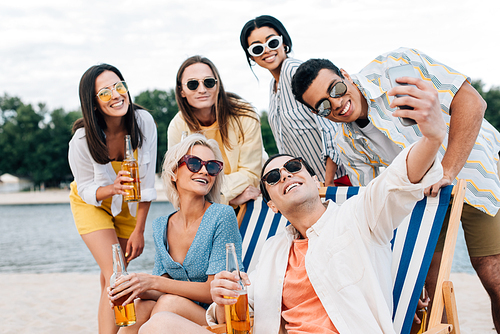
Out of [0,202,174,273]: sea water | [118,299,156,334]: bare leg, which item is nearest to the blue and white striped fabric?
[118,299,156,334]: bare leg

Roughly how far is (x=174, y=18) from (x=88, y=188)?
5139cm

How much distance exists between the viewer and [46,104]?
195 feet

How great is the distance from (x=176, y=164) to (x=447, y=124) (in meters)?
1.73

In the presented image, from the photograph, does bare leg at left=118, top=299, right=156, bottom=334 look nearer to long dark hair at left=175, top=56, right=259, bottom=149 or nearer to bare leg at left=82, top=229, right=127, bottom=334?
bare leg at left=82, top=229, right=127, bottom=334


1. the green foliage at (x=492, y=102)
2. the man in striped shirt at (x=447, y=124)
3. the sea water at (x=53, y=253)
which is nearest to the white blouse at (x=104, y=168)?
the man in striped shirt at (x=447, y=124)

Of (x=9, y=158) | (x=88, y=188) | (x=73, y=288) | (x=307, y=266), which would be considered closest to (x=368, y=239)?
(x=307, y=266)

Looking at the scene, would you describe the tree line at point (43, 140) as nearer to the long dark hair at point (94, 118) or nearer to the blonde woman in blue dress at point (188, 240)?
the long dark hair at point (94, 118)

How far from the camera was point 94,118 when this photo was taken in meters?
3.18

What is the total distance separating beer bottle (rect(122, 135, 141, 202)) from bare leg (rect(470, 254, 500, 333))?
247 cm

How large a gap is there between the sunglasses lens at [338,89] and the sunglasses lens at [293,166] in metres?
0.50

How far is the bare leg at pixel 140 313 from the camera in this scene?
7.52 ft

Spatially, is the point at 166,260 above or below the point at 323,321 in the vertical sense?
above

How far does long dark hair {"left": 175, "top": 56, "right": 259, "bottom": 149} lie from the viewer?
3537 millimetres

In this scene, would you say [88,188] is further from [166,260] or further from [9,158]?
[9,158]
